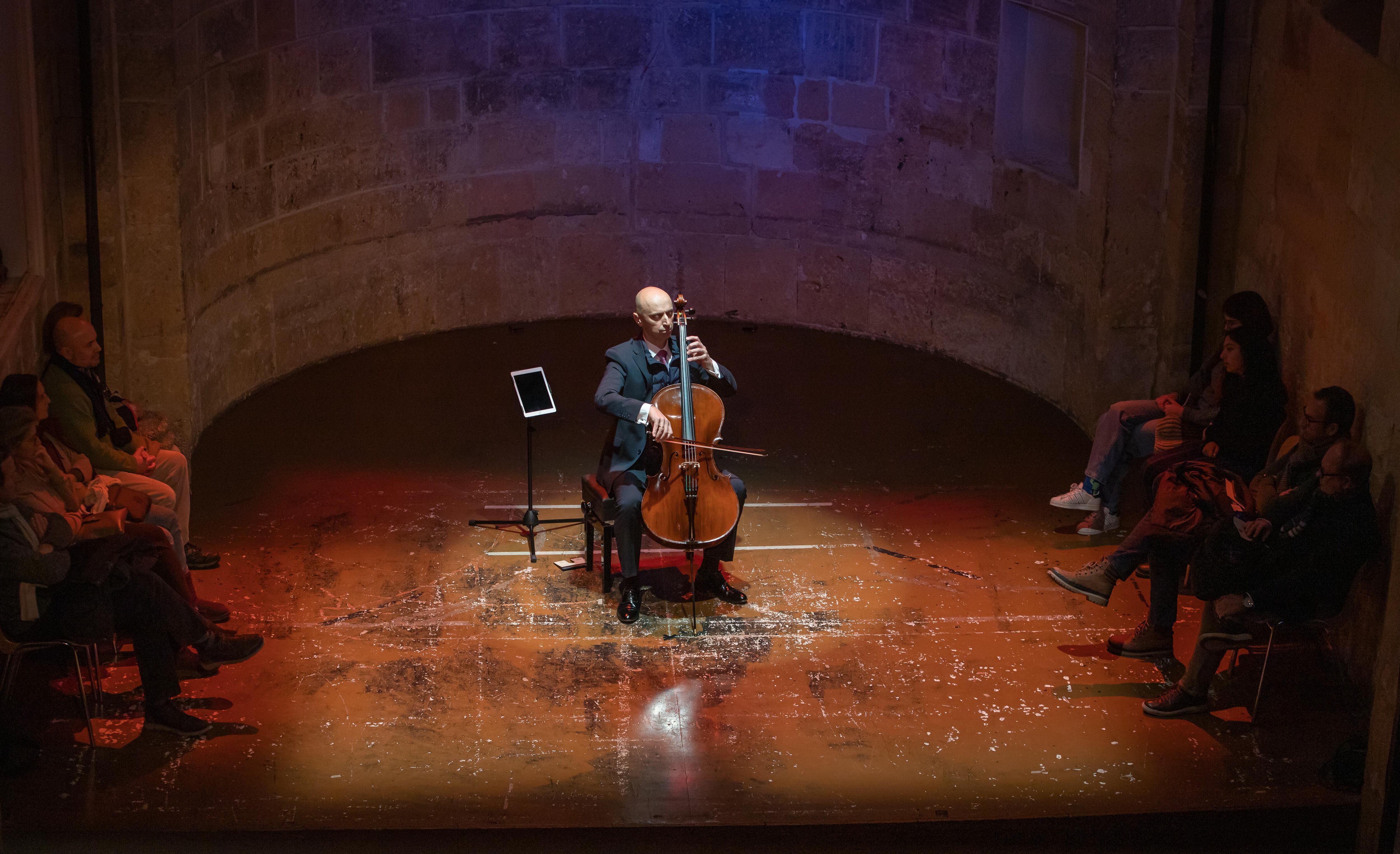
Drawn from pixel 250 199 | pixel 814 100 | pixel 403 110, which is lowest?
pixel 250 199

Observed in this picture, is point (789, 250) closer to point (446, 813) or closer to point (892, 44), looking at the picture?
point (892, 44)

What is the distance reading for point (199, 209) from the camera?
8609mm

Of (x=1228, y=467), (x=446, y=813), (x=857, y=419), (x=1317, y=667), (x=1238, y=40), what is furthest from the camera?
(x=857, y=419)

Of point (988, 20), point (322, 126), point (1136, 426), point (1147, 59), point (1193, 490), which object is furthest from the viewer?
point (322, 126)

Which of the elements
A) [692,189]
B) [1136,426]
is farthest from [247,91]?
[1136,426]

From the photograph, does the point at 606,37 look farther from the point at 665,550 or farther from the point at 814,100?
the point at 665,550

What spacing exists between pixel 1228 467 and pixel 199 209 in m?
A: 5.17

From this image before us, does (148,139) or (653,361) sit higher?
(148,139)

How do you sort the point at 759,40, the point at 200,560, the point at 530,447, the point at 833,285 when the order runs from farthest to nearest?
the point at 833,285
the point at 759,40
the point at 200,560
the point at 530,447

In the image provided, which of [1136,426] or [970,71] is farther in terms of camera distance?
[970,71]

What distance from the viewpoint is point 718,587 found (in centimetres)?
695

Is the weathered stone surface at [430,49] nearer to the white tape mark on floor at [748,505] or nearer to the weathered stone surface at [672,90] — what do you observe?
the weathered stone surface at [672,90]

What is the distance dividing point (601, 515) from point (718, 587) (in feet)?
1.88

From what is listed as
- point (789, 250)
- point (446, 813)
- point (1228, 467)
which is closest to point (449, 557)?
point (446, 813)
